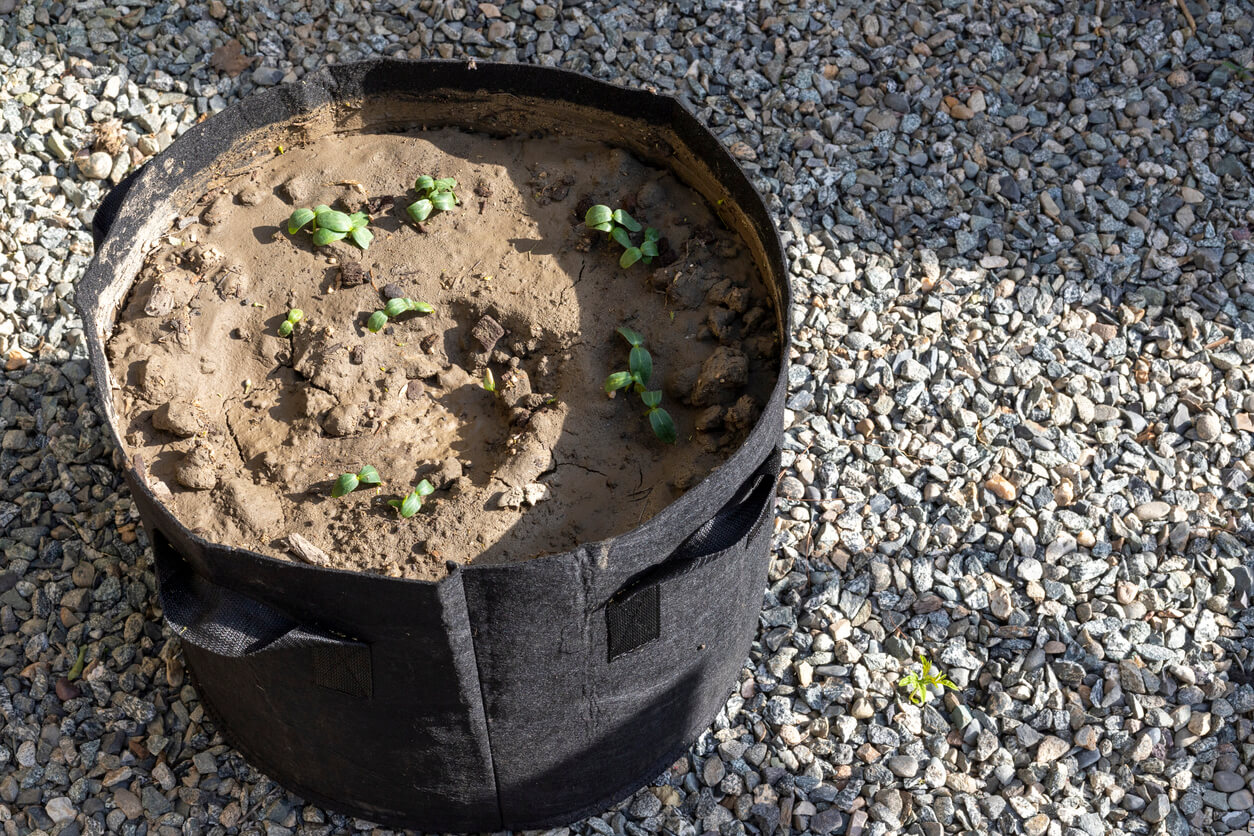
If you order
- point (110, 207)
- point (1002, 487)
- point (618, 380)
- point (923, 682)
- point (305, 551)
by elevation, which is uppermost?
point (110, 207)

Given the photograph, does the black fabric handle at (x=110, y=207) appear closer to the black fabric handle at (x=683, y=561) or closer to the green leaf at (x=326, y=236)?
the green leaf at (x=326, y=236)

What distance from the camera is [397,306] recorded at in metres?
2.67

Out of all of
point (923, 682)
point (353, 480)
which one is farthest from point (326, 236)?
point (923, 682)

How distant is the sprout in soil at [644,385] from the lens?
2.50 meters

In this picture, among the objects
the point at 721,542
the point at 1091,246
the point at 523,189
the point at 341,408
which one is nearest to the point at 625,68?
the point at 523,189

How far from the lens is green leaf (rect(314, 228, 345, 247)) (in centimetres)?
273

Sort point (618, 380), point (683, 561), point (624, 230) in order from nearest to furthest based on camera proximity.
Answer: point (683, 561), point (618, 380), point (624, 230)

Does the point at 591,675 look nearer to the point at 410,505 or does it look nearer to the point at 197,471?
the point at 410,505

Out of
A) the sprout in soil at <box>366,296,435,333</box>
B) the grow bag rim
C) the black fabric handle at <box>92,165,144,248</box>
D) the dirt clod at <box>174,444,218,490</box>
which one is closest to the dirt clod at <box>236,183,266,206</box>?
the grow bag rim

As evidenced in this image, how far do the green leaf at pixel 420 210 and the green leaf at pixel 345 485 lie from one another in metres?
0.67

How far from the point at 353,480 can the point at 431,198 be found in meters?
0.75

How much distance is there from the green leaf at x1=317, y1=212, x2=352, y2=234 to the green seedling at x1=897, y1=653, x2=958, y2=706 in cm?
168

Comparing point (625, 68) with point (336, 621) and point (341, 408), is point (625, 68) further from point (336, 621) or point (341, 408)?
point (336, 621)

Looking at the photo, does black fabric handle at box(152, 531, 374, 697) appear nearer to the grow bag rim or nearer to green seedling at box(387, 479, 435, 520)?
the grow bag rim
